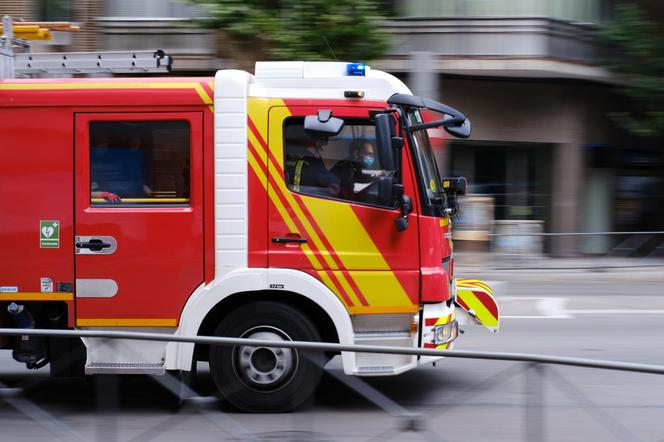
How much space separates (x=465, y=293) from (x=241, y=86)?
2526 mm

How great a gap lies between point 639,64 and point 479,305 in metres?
13.2

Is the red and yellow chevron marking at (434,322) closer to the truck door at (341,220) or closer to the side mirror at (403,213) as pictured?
the truck door at (341,220)

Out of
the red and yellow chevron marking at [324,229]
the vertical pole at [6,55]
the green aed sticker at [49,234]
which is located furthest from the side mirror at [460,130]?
the vertical pole at [6,55]

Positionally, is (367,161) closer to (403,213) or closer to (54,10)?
(403,213)

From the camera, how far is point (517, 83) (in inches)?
755

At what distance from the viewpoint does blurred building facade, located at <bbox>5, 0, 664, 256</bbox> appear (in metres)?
18.4

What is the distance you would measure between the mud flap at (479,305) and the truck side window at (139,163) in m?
2.42

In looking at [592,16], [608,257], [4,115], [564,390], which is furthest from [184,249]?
[592,16]

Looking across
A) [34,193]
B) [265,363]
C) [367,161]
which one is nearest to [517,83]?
[367,161]

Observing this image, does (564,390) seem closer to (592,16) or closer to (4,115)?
(4,115)

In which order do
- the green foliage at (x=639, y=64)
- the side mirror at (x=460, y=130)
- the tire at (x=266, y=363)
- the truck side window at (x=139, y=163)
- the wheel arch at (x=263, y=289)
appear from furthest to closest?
1. the green foliage at (x=639, y=64)
2. the side mirror at (x=460, y=130)
3. the truck side window at (x=139, y=163)
4. the wheel arch at (x=263, y=289)
5. the tire at (x=266, y=363)

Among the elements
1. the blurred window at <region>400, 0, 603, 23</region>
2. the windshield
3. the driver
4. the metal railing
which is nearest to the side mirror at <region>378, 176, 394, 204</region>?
the driver

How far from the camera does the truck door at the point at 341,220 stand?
6.19 meters

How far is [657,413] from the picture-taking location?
3938mm
